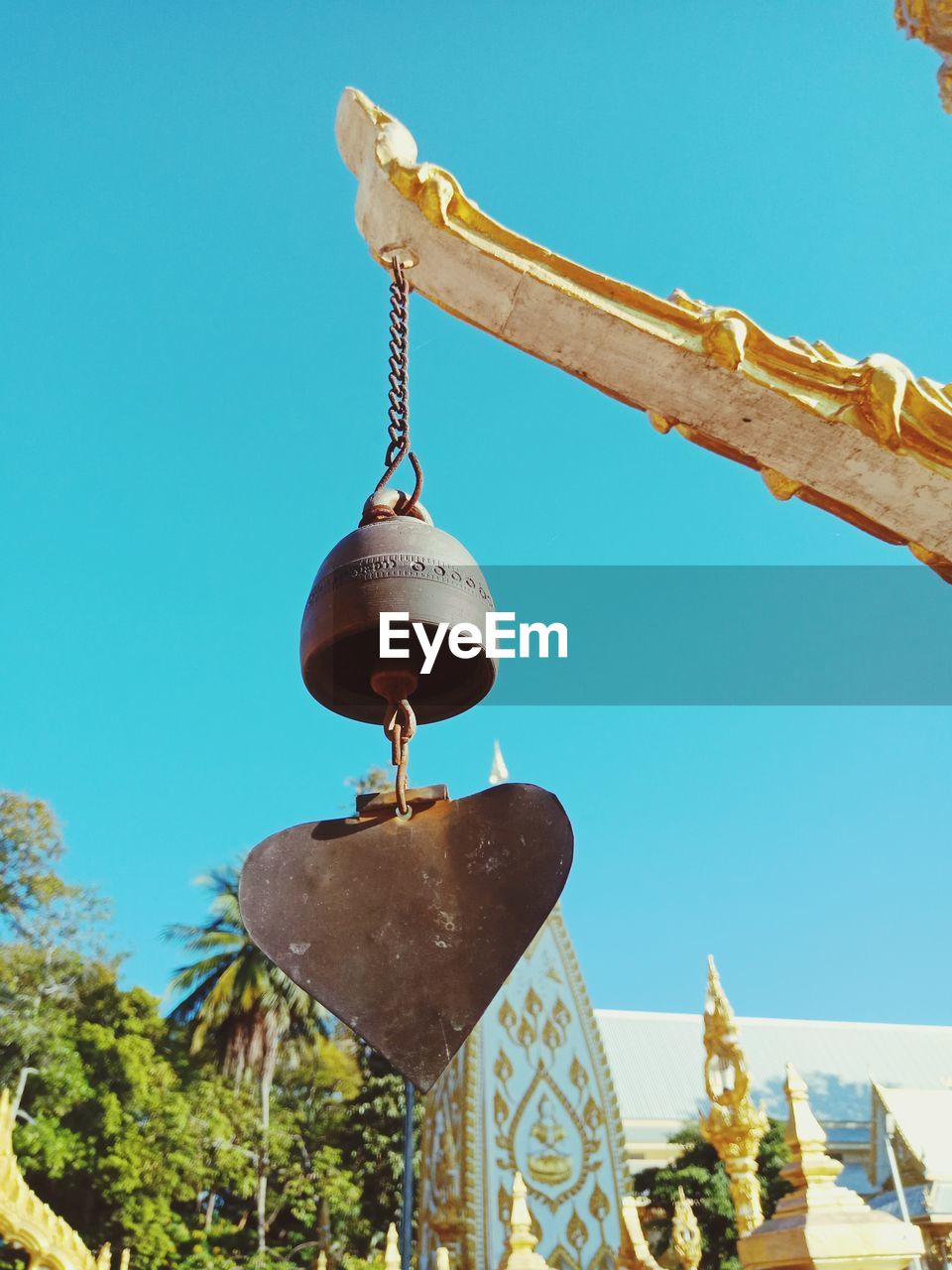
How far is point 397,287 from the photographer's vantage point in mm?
2879

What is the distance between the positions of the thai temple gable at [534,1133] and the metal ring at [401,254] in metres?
7.73

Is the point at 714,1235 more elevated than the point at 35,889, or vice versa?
the point at 35,889

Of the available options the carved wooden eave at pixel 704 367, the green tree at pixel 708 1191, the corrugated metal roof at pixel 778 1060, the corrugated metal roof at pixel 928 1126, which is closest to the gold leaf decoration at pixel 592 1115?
the carved wooden eave at pixel 704 367

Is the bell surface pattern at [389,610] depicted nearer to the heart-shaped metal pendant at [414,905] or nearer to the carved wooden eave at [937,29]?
the heart-shaped metal pendant at [414,905]

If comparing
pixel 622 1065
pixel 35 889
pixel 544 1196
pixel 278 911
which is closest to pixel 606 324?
pixel 278 911

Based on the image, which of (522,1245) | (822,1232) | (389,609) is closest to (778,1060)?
(522,1245)

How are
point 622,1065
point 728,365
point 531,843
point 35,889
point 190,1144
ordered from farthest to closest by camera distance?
point 622,1065
point 190,1144
point 35,889
point 728,365
point 531,843

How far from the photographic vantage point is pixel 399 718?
223 centimetres

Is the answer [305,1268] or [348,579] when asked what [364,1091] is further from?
[348,579]

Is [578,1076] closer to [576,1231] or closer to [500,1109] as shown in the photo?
[500,1109]

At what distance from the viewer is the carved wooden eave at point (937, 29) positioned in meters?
3.72

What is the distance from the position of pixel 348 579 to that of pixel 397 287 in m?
1.12

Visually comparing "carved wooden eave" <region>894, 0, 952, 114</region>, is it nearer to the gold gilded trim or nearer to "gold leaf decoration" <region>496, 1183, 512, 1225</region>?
the gold gilded trim

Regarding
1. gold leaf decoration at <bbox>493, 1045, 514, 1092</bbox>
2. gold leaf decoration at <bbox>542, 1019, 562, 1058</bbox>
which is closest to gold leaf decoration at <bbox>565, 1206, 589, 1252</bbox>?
gold leaf decoration at <bbox>493, 1045, 514, 1092</bbox>
